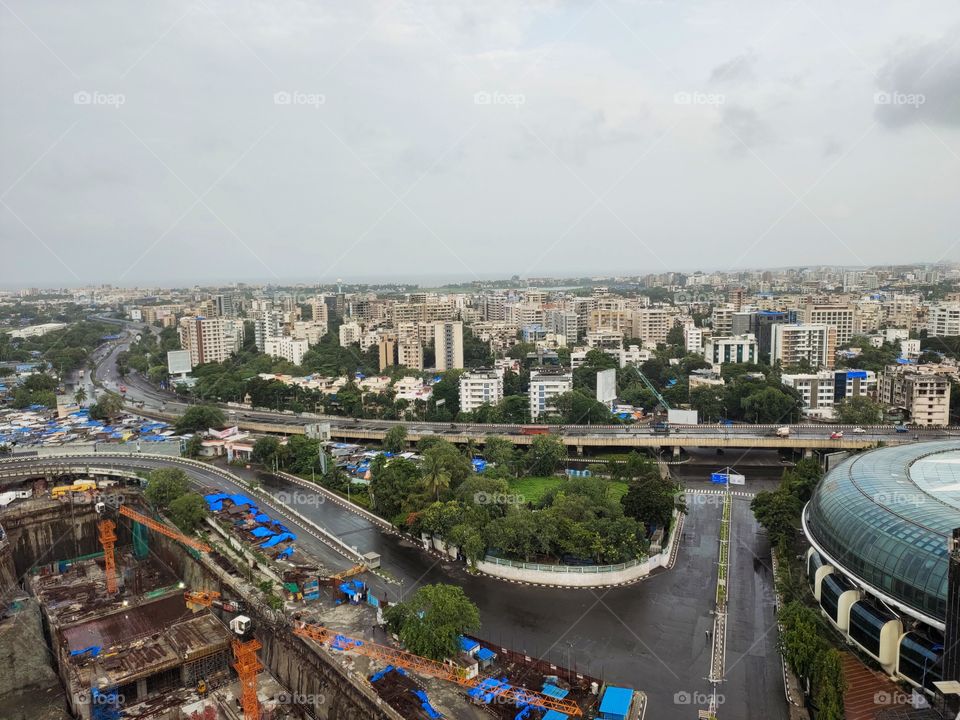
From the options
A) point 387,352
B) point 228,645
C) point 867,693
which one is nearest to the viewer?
point 867,693

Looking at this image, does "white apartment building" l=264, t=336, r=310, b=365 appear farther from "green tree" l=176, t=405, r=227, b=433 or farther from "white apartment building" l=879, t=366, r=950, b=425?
"white apartment building" l=879, t=366, r=950, b=425

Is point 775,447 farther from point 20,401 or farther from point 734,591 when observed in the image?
point 20,401

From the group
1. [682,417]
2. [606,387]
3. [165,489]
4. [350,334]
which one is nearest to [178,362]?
[350,334]

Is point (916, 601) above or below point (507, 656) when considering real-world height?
above

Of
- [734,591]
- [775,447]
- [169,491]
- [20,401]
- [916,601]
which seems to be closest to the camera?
[916,601]

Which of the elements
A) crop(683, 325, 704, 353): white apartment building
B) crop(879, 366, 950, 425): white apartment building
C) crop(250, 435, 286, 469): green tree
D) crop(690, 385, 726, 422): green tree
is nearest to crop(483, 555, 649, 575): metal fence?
crop(250, 435, 286, 469): green tree

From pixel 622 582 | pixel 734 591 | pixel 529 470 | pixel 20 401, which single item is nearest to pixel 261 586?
pixel 622 582

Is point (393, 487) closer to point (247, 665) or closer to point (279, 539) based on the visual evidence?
point (279, 539)
